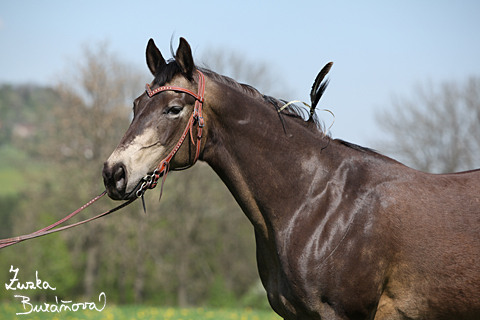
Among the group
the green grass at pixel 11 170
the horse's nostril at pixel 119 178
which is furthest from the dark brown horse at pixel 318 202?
the green grass at pixel 11 170

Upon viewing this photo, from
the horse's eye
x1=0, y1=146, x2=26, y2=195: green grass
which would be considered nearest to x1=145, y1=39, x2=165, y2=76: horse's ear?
the horse's eye

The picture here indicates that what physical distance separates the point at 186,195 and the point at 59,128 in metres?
8.03

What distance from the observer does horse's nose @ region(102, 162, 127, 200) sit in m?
3.05

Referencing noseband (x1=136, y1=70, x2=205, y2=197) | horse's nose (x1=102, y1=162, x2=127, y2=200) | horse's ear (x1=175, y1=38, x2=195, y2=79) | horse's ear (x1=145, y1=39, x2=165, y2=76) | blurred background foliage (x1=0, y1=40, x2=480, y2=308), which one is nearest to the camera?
horse's nose (x1=102, y1=162, x2=127, y2=200)

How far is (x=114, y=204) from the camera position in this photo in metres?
21.0

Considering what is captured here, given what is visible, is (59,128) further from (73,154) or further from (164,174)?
(164,174)

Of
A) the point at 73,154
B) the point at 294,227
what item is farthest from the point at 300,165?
the point at 73,154

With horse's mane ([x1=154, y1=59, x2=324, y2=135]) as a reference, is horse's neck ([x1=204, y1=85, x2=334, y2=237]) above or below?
below

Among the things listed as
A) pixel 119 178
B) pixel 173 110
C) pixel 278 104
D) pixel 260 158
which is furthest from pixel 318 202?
pixel 119 178

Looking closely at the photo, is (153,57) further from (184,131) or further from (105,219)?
(105,219)

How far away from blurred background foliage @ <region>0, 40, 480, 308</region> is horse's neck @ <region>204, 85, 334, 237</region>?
1648 centimetres

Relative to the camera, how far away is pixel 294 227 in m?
3.22

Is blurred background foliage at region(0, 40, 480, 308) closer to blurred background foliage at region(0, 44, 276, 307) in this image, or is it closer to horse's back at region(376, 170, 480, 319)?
blurred background foliage at region(0, 44, 276, 307)

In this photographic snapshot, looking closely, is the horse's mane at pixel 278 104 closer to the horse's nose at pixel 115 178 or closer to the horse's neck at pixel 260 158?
the horse's neck at pixel 260 158
